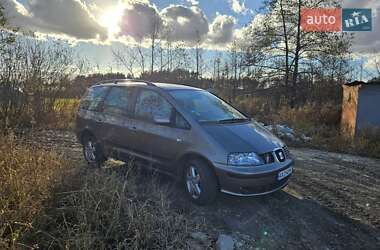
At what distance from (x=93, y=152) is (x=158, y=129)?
6.99 ft

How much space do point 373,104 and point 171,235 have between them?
35.5ft

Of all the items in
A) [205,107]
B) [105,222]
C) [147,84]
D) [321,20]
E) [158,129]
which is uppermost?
[321,20]

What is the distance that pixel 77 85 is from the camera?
13.4 m

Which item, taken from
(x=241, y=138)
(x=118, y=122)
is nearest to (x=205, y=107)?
(x=241, y=138)

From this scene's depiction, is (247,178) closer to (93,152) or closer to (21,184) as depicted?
(21,184)

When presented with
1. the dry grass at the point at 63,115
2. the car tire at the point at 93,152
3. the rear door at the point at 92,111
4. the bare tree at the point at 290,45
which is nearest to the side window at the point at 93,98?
the rear door at the point at 92,111

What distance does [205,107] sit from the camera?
5562mm

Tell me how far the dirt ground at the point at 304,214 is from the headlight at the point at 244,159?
0.72 m

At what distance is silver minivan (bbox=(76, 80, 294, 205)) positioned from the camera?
15.0ft

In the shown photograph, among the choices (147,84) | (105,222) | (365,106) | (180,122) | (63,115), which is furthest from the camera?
(63,115)

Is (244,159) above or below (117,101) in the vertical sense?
below

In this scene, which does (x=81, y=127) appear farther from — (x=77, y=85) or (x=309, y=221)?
(x=77, y=85)

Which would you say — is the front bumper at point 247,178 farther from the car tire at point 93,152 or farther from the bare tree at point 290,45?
the bare tree at point 290,45

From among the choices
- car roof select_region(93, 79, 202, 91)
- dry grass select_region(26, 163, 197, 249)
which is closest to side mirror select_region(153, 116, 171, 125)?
car roof select_region(93, 79, 202, 91)
